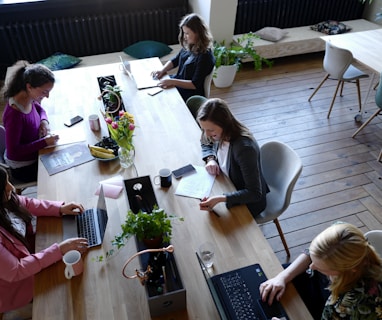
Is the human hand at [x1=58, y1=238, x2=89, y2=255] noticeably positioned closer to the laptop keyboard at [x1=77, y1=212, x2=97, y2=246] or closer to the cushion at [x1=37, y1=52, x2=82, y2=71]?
the laptop keyboard at [x1=77, y1=212, x2=97, y2=246]

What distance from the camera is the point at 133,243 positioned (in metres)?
1.66

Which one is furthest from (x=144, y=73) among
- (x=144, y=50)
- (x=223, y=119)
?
(x=223, y=119)

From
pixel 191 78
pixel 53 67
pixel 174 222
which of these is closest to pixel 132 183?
pixel 174 222

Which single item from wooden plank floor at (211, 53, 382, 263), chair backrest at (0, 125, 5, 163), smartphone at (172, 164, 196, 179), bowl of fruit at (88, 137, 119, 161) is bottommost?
wooden plank floor at (211, 53, 382, 263)

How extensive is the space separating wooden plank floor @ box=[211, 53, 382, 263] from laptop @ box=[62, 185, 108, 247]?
143 cm

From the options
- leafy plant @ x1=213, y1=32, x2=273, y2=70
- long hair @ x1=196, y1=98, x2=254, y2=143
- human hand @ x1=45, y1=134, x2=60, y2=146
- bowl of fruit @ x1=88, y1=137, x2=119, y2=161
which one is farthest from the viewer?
leafy plant @ x1=213, y1=32, x2=273, y2=70

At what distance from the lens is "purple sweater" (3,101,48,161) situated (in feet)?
7.25

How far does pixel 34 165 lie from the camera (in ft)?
8.00

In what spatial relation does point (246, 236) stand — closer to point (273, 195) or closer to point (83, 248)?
point (273, 195)

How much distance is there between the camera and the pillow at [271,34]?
470cm

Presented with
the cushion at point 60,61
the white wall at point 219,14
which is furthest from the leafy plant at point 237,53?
the cushion at point 60,61

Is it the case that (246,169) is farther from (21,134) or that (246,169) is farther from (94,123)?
(21,134)

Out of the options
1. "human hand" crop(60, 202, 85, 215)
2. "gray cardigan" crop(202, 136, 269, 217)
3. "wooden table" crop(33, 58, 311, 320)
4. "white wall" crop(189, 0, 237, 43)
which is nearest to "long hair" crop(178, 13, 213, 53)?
"wooden table" crop(33, 58, 311, 320)

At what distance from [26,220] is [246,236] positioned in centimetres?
114
